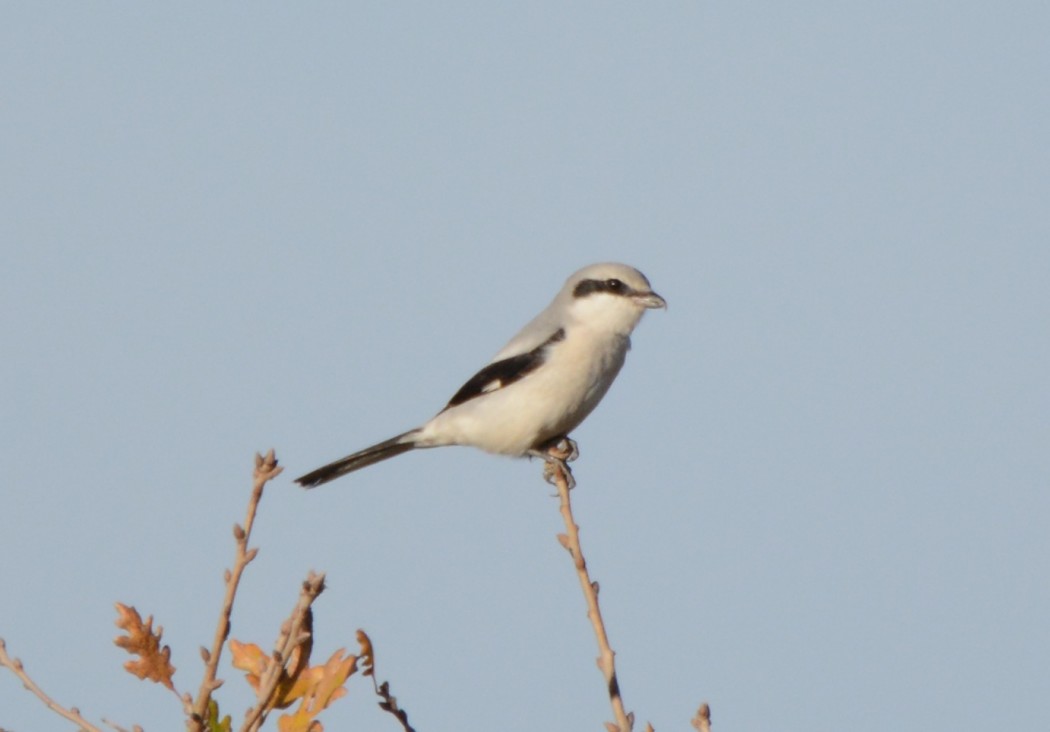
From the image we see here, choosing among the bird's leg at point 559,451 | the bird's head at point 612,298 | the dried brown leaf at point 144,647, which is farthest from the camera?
the bird's head at point 612,298

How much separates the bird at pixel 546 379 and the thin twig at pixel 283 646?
4.29m

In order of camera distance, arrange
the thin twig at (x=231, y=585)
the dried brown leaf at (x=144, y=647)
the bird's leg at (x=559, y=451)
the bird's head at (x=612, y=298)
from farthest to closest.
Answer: the bird's head at (x=612, y=298), the bird's leg at (x=559, y=451), the dried brown leaf at (x=144, y=647), the thin twig at (x=231, y=585)

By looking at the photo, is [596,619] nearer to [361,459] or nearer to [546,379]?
[546,379]

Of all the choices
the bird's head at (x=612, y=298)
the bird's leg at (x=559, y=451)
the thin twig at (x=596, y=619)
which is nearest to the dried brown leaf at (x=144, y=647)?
the thin twig at (x=596, y=619)

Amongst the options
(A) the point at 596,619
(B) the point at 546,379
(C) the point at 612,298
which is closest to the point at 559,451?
(B) the point at 546,379

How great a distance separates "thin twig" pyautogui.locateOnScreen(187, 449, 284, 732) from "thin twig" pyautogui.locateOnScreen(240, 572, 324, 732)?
0.06 m

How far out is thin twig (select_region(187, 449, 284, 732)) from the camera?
195 centimetres

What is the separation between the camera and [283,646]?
2045 millimetres

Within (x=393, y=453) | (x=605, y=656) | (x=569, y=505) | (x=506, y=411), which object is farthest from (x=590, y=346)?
(x=605, y=656)

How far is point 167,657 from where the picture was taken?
2.26 m

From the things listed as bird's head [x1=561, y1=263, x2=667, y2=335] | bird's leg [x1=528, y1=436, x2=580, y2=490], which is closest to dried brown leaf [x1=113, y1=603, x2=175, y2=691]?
bird's leg [x1=528, y1=436, x2=580, y2=490]

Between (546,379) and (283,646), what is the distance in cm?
433

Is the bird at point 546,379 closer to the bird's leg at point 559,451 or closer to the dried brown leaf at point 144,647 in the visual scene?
the bird's leg at point 559,451

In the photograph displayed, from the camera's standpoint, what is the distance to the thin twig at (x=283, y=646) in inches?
78.3
